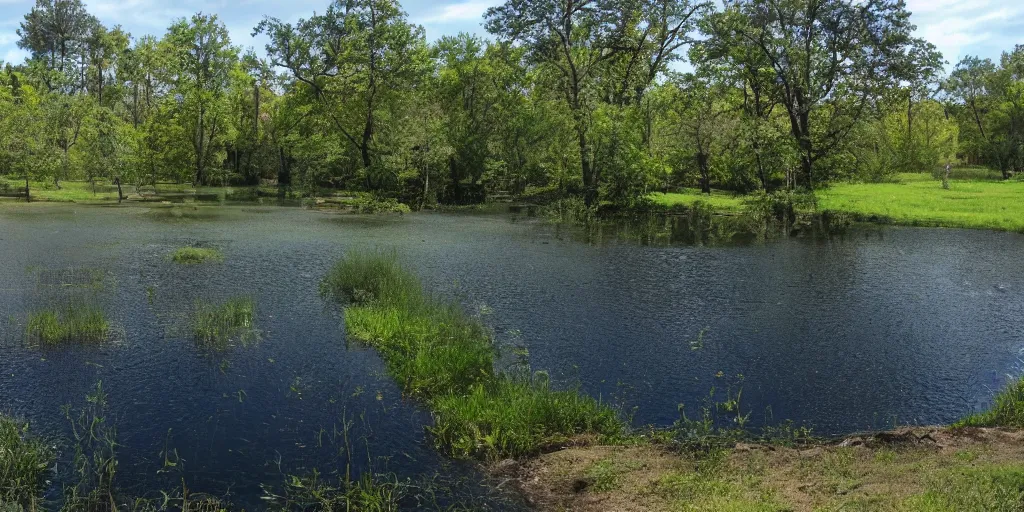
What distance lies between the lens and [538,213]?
4662cm

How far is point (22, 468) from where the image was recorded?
26.7 ft

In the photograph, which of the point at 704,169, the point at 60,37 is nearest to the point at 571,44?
the point at 704,169

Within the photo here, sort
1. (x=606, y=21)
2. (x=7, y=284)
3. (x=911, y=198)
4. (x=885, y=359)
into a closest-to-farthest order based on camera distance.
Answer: (x=885, y=359) < (x=7, y=284) < (x=911, y=198) < (x=606, y=21)

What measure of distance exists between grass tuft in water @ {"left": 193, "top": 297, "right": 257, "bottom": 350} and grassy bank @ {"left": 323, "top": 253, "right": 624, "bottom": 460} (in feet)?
7.24

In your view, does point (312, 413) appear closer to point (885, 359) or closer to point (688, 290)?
point (885, 359)

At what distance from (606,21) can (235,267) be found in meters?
38.6

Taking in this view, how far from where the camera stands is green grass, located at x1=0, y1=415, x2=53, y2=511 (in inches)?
303

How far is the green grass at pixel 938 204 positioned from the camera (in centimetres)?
3581

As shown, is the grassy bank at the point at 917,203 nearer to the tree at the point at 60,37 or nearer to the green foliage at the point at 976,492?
the green foliage at the point at 976,492

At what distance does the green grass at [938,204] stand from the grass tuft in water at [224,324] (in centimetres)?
3519

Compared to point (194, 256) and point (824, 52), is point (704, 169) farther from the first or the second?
point (194, 256)

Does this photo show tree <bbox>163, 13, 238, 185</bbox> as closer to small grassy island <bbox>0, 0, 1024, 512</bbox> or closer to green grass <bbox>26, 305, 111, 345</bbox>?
small grassy island <bbox>0, 0, 1024, 512</bbox>

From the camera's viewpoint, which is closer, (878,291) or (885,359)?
(885,359)

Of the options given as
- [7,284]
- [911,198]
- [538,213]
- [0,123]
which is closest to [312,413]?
[7,284]
